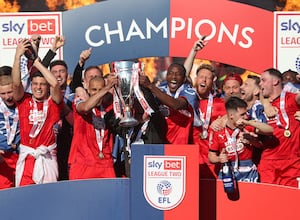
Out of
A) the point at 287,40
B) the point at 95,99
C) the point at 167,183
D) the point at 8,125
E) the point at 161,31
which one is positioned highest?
the point at 161,31

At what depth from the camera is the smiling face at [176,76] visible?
28.2ft

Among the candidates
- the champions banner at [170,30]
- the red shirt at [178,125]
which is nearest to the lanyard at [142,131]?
the red shirt at [178,125]

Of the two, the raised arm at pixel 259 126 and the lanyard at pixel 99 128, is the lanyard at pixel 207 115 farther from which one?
the lanyard at pixel 99 128

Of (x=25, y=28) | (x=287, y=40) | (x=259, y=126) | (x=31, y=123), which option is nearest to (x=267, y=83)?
(x=259, y=126)

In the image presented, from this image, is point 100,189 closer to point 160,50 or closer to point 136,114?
point 136,114

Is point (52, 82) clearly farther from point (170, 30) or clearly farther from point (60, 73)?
point (170, 30)

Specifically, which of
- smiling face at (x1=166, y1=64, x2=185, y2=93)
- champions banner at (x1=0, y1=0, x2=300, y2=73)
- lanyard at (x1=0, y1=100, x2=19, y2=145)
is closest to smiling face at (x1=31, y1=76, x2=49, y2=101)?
lanyard at (x1=0, y1=100, x2=19, y2=145)

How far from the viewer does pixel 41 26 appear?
393 inches

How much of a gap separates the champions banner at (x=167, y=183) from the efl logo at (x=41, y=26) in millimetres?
3062

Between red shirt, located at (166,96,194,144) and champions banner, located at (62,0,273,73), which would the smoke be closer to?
champions banner, located at (62,0,273,73)

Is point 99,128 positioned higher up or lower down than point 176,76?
lower down

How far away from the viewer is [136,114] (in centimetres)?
839

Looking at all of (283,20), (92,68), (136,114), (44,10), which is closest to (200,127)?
(136,114)

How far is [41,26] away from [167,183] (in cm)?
339
